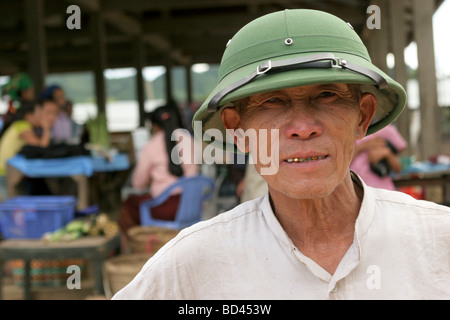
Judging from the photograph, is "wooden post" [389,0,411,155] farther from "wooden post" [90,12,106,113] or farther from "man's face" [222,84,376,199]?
"man's face" [222,84,376,199]

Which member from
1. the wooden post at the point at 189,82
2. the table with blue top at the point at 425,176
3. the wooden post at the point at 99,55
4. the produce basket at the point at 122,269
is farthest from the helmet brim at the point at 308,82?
the wooden post at the point at 189,82

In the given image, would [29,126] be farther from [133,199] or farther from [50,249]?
[50,249]

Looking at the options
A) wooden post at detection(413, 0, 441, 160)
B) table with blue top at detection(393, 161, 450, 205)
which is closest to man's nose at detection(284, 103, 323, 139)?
table with blue top at detection(393, 161, 450, 205)

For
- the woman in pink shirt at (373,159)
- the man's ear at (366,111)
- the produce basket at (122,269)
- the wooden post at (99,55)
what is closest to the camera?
the man's ear at (366,111)

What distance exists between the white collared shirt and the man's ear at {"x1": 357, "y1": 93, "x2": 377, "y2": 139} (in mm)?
152

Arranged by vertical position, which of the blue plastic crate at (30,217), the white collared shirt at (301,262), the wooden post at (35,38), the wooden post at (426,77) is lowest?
the blue plastic crate at (30,217)

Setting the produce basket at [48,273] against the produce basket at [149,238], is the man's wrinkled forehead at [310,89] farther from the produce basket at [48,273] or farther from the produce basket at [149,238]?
the produce basket at [48,273]

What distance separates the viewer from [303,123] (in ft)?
3.34

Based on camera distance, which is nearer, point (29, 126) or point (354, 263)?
point (354, 263)

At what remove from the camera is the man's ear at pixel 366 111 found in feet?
3.80

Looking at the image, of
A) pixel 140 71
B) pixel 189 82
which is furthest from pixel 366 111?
pixel 189 82

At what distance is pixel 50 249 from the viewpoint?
3.44 m
